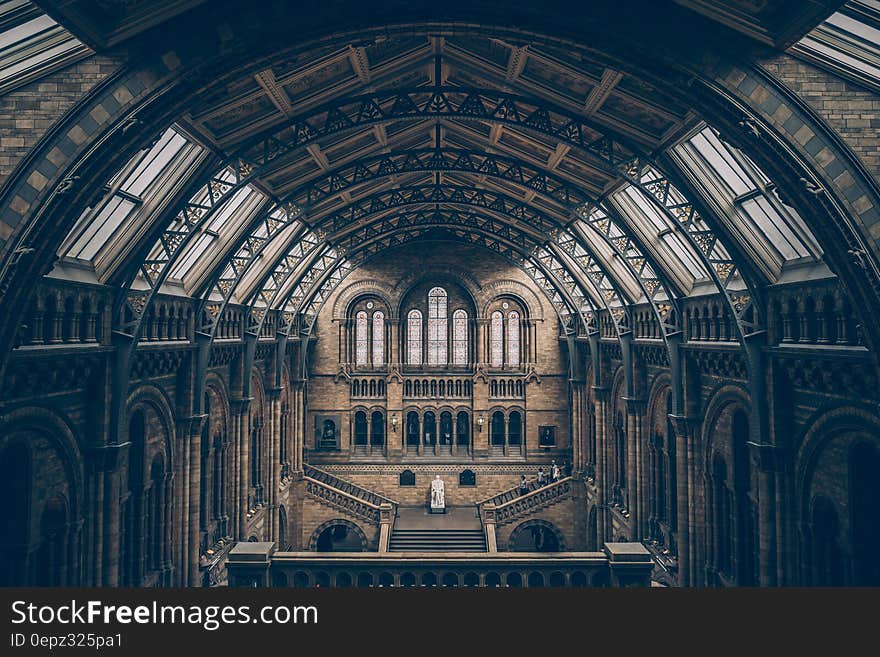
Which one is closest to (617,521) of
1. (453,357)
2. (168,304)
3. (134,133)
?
(453,357)

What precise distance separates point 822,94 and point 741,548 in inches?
548

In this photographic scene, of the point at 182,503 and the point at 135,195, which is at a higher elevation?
the point at 135,195

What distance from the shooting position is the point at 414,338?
143ft

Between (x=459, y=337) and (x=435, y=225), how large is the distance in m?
12.1

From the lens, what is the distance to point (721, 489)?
2069 centimetres

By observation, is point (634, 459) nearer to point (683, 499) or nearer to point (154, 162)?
point (683, 499)

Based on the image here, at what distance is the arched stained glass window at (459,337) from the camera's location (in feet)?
143

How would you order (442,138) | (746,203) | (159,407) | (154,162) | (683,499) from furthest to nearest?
(442,138) < (683,499) < (159,407) < (746,203) < (154,162)

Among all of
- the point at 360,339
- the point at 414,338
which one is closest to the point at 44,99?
the point at 360,339

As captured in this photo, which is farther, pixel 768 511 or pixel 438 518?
pixel 438 518

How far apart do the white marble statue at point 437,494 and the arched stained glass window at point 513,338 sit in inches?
366

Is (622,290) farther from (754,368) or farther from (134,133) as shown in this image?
(134,133)

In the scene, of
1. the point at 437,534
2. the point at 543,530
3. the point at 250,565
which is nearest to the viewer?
the point at 250,565

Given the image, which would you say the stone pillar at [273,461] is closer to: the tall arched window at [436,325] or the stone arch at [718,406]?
the tall arched window at [436,325]
